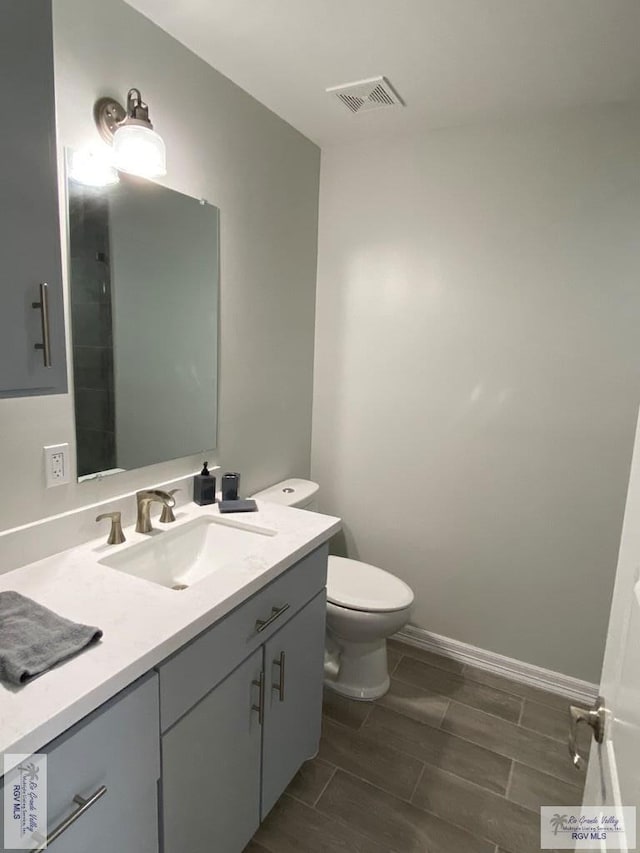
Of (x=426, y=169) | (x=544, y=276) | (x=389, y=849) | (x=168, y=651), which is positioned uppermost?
(x=426, y=169)

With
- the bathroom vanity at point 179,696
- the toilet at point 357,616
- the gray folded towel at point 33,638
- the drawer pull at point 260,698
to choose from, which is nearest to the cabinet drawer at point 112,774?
the bathroom vanity at point 179,696

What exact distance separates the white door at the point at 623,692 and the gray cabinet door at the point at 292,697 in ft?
2.69

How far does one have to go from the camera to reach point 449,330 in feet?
7.39

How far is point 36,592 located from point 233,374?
3.66 ft

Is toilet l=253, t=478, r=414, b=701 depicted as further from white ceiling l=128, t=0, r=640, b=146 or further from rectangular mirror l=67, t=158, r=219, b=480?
white ceiling l=128, t=0, r=640, b=146

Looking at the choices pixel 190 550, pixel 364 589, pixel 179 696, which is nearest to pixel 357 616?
pixel 364 589

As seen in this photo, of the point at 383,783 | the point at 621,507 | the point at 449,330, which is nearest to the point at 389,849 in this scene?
the point at 383,783

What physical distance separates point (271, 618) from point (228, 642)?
185 mm

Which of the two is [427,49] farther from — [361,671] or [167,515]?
[361,671]

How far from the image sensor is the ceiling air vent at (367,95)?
1.81 metres

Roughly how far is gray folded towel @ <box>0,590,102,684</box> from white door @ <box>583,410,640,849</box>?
902 millimetres

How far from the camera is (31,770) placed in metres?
0.76

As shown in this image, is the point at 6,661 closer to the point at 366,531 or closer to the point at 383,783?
the point at 383,783

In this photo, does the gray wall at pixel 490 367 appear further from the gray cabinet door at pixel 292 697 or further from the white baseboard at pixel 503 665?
the gray cabinet door at pixel 292 697
